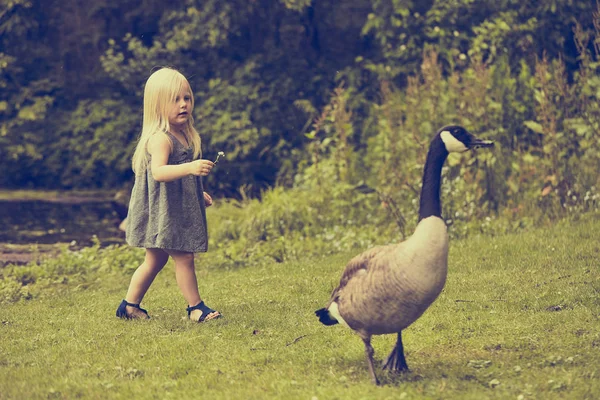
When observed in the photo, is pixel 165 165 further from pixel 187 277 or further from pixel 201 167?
pixel 187 277

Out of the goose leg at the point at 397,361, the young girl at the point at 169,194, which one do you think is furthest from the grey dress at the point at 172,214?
the goose leg at the point at 397,361

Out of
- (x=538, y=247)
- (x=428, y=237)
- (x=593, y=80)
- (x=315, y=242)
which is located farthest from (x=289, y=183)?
(x=428, y=237)

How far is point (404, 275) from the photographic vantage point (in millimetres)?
4707

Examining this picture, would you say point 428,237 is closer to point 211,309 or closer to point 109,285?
point 211,309

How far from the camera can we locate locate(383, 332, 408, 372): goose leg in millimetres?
5094

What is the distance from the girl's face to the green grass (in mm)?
1454

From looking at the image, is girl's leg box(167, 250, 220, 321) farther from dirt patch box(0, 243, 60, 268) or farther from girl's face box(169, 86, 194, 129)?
dirt patch box(0, 243, 60, 268)

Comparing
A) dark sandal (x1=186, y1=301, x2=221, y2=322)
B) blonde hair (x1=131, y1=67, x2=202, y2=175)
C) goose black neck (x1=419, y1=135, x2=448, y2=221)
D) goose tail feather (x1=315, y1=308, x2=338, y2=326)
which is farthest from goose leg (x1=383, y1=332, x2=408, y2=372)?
blonde hair (x1=131, y1=67, x2=202, y2=175)

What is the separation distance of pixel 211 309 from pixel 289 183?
834 cm

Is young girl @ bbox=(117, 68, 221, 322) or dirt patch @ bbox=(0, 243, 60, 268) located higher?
young girl @ bbox=(117, 68, 221, 322)

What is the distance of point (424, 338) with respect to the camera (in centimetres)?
596

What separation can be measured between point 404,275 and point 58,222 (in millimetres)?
10489

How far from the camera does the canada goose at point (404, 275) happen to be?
15.4ft

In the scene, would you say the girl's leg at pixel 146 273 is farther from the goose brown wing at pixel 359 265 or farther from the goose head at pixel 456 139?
the goose head at pixel 456 139
